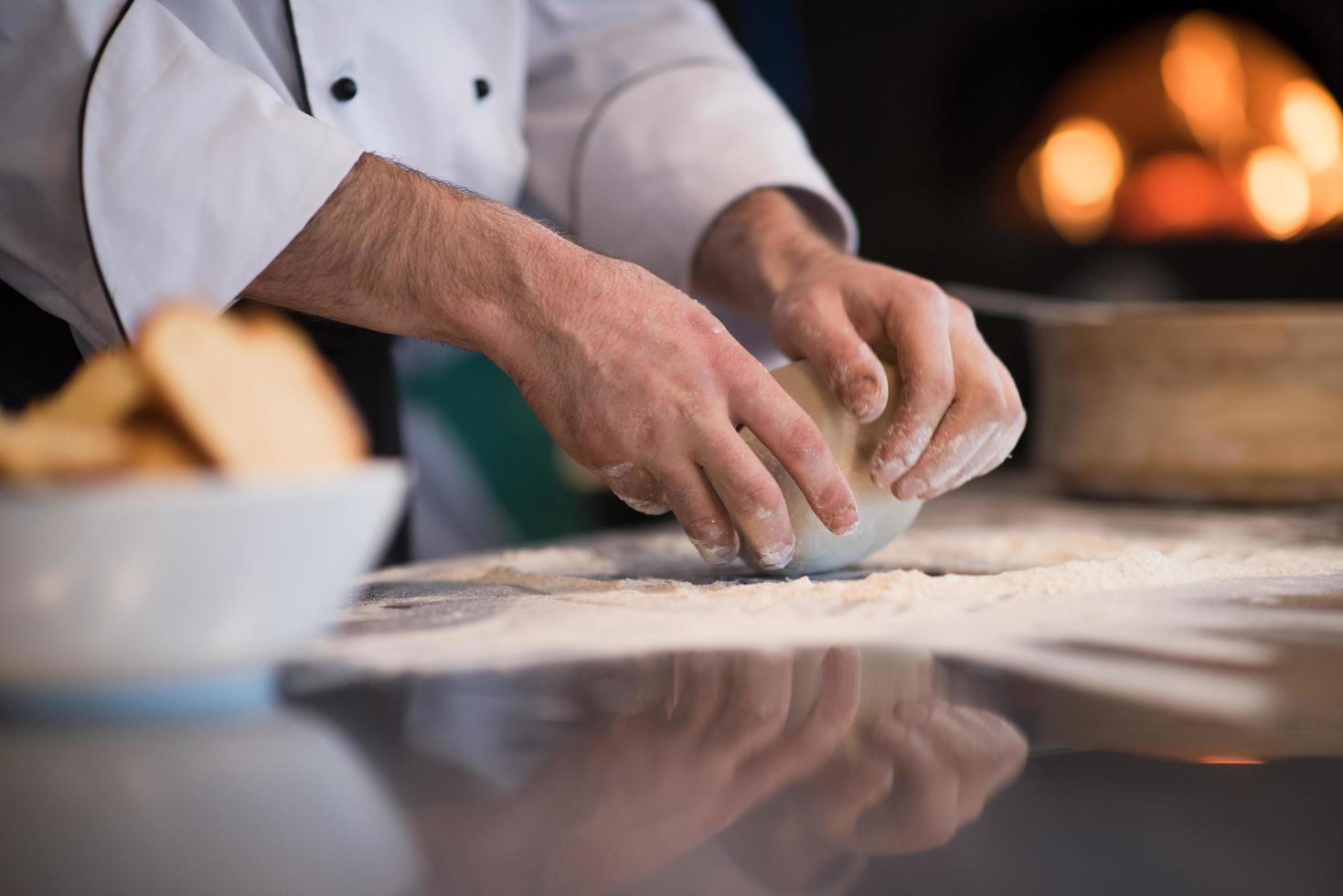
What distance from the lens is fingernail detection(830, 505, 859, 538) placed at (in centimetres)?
91

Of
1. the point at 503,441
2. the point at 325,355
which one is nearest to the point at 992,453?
the point at 325,355

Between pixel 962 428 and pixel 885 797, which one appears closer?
pixel 885 797

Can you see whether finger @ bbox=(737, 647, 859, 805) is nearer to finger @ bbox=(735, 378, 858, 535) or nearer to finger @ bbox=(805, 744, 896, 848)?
finger @ bbox=(805, 744, 896, 848)

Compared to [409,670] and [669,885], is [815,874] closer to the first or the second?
[669,885]

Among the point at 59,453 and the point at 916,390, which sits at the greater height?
the point at 59,453

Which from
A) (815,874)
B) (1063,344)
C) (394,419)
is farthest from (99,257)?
(1063,344)

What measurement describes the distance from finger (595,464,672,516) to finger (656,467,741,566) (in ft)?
0.04

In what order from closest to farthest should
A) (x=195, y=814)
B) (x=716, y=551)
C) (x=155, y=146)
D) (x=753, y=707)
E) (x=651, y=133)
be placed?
1. (x=195, y=814)
2. (x=753, y=707)
3. (x=155, y=146)
4. (x=716, y=551)
5. (x=651, y=133)

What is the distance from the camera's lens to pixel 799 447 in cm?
88

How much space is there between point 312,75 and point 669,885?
97 centimetres

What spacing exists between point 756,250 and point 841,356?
0.34 metres

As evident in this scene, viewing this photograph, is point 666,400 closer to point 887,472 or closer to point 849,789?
point 887,472

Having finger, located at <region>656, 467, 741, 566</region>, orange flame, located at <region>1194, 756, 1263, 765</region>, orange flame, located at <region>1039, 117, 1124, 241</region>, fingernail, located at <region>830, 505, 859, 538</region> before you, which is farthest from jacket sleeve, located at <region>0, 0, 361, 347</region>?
orange flame, located at <region>1039, 117, 1124, 241</region>

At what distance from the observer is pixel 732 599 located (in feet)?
2.67
